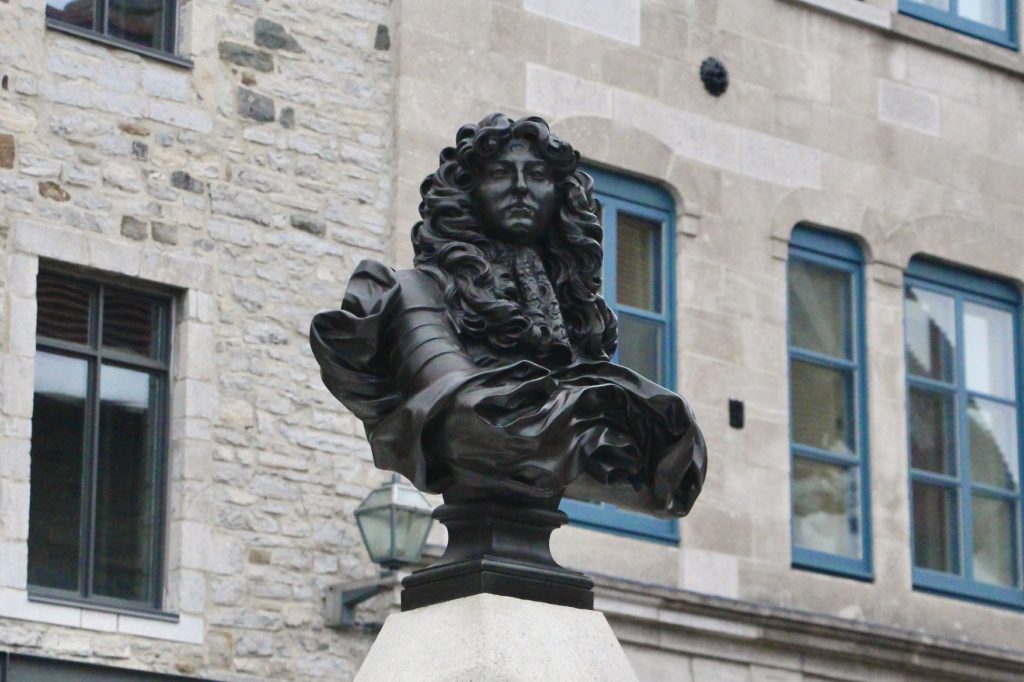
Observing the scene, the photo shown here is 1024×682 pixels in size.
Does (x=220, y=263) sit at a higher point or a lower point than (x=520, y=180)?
higher

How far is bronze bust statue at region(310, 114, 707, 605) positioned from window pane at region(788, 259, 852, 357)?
32.7 ft

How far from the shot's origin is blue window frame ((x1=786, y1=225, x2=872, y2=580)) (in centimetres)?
1602

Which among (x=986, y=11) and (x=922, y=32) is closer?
(x=922, y=32)

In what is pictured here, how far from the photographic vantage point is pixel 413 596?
239 inches

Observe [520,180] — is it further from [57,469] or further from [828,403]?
[828,403]

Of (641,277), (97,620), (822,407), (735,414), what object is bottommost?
(97,620)

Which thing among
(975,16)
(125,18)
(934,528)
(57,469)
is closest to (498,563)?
(57,469)

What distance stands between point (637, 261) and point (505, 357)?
9.41m

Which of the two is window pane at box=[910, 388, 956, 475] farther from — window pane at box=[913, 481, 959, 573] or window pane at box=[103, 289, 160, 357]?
window pane at box=[103, 289, 160, 357]

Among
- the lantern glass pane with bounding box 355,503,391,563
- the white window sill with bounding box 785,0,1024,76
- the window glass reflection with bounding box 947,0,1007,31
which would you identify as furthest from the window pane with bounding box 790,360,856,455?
the lantern glass pane with bounding box 355,503,391,563

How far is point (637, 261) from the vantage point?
1547 cm

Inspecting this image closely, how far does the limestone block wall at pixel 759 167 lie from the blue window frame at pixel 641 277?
0.30ft

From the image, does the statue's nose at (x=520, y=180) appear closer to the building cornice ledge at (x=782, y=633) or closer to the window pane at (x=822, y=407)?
the building cornice ledge at (x=782, y=633)

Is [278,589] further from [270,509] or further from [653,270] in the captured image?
[653,270]
